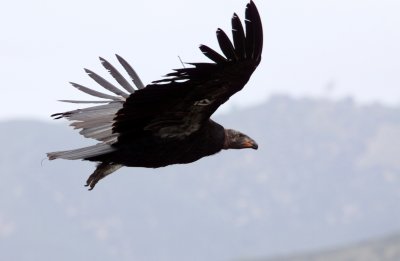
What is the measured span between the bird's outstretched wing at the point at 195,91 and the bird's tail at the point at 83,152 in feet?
0.79

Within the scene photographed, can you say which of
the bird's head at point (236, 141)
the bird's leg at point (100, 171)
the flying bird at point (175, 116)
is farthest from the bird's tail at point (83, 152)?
the bird's head at point (236, 141)

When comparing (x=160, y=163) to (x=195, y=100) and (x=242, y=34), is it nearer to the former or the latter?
(x=195, y=100)

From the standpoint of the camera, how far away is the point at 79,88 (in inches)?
558

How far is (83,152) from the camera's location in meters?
11.8

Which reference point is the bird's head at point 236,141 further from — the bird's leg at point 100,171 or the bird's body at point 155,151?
the bird's leg at point 100,171

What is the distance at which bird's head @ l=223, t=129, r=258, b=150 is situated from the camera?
1368 centimetres

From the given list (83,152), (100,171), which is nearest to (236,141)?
(100,171)

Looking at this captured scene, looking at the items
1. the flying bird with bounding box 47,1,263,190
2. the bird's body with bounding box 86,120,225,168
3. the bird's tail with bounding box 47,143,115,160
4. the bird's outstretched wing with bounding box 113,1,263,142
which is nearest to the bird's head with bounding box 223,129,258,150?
the flying bird with bounding box 47,1,263,190

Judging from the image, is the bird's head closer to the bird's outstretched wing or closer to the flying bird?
the flying bird

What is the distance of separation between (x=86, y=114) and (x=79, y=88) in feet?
3.45

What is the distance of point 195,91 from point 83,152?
65.8 inches

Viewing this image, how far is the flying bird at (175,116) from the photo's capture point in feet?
33.6

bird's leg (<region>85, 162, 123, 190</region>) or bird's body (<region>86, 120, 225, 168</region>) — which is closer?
bird's body (<region>86, 120, 225, 168</region>)

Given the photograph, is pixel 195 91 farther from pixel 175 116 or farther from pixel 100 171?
pixel 100 171
